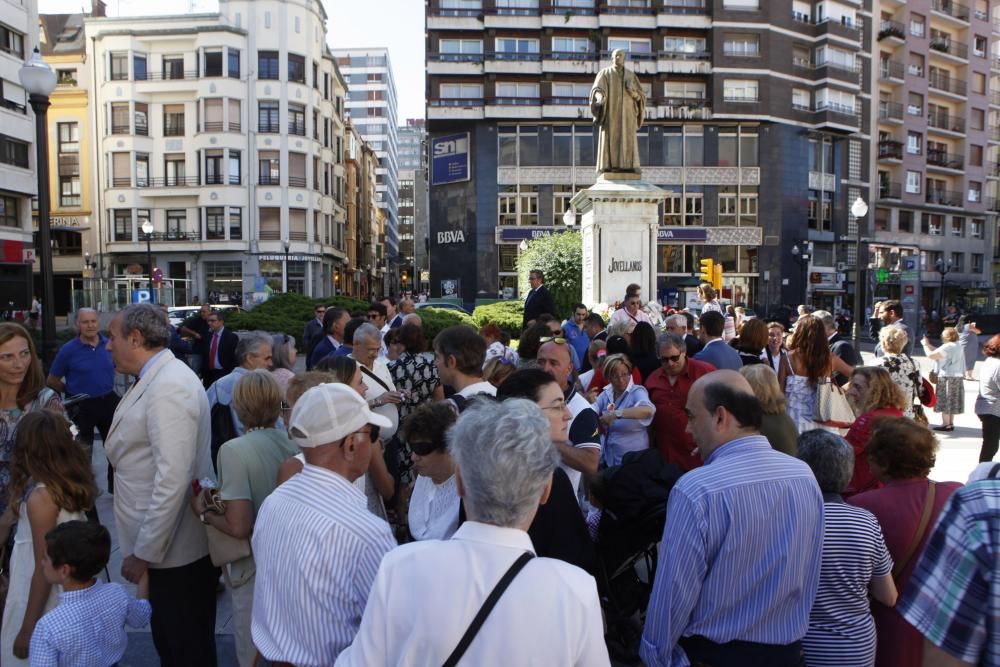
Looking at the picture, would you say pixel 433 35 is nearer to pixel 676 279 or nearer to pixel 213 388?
pixel 676 279

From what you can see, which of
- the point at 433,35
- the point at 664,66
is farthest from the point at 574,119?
the point at 433,35

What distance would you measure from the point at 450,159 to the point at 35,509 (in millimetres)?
50743

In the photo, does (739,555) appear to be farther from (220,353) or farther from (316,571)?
(220,353)

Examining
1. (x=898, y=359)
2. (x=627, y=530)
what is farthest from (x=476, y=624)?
(x=898, y=359)

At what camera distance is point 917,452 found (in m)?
3.04

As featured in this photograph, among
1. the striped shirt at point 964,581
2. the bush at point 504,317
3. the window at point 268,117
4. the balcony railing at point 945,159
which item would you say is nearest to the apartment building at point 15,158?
the window at point 268,117

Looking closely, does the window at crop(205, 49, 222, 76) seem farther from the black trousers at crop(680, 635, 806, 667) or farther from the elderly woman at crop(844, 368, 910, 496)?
the black trousers at crop(680, 635, 806, 667)

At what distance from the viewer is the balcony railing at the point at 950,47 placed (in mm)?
59750

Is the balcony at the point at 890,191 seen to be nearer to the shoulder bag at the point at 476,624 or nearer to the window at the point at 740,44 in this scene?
the window at the point at 740,44

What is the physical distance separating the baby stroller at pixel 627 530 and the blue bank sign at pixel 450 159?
48.7 meters

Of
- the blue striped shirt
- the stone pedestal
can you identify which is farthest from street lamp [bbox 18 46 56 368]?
the stone pedestal

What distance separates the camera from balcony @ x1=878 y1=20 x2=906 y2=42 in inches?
2226

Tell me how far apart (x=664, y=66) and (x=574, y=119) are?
7569 millimetres

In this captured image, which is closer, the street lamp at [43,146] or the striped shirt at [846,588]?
the striped shirt at [846,588]
